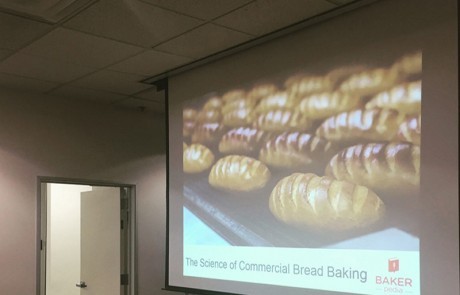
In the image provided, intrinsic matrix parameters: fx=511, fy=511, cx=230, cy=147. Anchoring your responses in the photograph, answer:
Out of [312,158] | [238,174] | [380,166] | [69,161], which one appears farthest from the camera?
[69,161]

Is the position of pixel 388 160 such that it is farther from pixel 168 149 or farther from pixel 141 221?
pixel 141 221

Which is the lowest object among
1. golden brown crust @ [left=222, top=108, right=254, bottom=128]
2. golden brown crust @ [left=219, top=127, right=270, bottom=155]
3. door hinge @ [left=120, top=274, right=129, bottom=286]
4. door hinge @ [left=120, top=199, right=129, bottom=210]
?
door hinge @ [left=120, top=274, right=129, bottom=286]

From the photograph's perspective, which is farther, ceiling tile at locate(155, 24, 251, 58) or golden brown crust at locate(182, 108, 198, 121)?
golden brown crust at locate(182, 108, 198, 121)

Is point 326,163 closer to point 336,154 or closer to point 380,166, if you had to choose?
point 336,154

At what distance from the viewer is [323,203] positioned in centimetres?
292

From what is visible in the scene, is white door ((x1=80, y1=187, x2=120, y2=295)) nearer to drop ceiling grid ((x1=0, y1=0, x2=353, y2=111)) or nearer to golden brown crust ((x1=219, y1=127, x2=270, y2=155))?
drop ceiling grid ((x1=0, y1=0, x2=353, y2=111))

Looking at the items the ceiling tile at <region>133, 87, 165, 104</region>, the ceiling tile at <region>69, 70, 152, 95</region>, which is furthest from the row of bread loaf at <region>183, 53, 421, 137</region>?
the ceiling tile at <region>133, 87, 165, 104</region>

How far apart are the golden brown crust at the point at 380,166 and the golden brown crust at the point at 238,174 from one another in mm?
572

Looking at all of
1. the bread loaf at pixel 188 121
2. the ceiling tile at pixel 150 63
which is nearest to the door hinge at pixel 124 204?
the bread loaf at pixel 188 121

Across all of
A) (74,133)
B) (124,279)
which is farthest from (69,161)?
(124,279)

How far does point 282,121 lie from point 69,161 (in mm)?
2243

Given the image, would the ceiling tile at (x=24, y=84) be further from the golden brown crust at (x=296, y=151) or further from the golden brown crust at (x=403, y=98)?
the golden brown crust at (x=403, y=98)

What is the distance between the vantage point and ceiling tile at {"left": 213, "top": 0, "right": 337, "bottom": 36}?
2711 millimetres

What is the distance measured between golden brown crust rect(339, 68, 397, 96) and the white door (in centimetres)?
296
